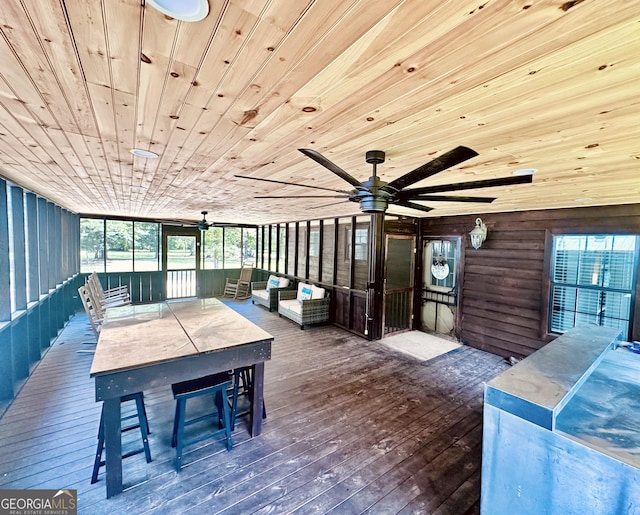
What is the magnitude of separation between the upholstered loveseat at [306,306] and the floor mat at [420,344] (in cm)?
156

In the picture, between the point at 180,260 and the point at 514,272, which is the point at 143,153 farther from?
the point at 180,260

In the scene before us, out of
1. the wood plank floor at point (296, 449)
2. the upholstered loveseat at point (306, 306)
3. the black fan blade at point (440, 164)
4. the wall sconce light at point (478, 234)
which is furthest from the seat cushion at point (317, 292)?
the black fan blade at point (440, 164)

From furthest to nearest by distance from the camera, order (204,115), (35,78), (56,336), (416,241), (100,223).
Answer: (100,223), (416,241), (56,336), (204,115), (35,78)

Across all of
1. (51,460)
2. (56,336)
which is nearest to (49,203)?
(56,336)

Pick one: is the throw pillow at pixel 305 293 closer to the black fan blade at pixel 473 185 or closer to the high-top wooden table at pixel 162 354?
the high-top wooden table at pixel 162 354

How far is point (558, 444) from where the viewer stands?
128 centimetres

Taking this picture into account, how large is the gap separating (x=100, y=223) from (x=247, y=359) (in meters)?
8.38

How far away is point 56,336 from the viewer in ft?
16.9

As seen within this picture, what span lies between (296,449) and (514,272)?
174 inches

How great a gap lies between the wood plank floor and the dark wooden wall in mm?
1062

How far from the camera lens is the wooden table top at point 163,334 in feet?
7.09

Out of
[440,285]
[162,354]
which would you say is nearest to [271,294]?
[440,285]

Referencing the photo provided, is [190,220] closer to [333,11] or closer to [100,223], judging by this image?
[100,223]

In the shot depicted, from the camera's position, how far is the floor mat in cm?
493
